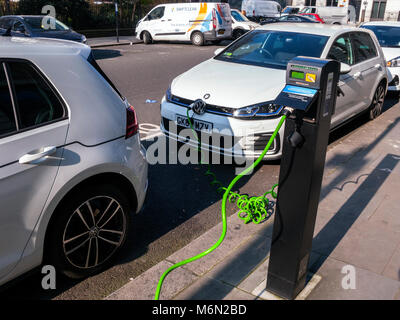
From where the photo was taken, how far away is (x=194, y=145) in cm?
498

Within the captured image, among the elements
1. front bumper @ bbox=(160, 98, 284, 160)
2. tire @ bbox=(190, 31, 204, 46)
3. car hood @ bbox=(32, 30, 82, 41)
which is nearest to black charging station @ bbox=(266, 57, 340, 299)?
front bumper @ bbox=(160, 98, 284, 160)

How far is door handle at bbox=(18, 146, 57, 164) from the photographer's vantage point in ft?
7.78

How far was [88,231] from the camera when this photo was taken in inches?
114

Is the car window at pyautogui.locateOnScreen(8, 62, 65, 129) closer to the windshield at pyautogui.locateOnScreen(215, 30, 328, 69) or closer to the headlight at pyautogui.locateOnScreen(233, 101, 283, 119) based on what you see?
the headlight at pyautogui.locateOnScreen(233, 101, 283, 119)

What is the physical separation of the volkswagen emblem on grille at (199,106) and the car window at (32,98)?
2.32 metres

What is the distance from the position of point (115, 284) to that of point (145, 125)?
4024 mm

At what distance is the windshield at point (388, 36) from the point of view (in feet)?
31.4

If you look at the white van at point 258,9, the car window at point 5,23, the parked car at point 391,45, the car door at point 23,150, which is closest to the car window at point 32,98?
the car door at point 23,150

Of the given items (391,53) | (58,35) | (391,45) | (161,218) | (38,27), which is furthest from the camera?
(38,27)

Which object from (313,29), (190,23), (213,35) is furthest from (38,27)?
(313,29)

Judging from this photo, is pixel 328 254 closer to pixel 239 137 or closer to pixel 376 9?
pixel 239 137

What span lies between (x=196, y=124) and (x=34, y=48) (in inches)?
97.3
